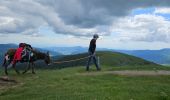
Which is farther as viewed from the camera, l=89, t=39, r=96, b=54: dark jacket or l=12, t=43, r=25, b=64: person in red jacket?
l=89, t=39, r=96, b=54: dark jacket

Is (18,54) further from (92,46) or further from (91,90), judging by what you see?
(91,90)

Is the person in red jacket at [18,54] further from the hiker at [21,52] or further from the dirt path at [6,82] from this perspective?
the dirt path at [6,82]

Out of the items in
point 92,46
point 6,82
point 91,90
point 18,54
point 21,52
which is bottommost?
point 6,82

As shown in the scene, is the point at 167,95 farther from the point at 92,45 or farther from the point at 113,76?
the point at 92,45

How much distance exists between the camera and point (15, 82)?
32.1 metres

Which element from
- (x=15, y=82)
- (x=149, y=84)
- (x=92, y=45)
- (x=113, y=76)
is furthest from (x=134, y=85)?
(x=92, y=45)

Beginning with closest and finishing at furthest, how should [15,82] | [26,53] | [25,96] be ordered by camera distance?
[25,96] < [15,82] < [26,53]

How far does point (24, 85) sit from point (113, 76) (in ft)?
26.7

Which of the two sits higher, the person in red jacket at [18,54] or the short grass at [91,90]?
the person in red jacket at [18,54]

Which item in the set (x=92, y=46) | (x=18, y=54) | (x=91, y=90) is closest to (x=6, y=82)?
(x=18, y=54)

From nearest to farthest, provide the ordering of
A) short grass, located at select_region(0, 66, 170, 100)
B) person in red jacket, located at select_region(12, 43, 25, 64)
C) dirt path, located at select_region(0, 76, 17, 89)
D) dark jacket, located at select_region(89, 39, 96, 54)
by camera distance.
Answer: short grass, located at select_region(0, 66, 170, 100) → dirt path, located at select_region(0, 76, 17, 89) → person in red jacket, located at select_region(12, 43, 25, 64) → dark jacket, located at select_region(89, 39, 96, 54)

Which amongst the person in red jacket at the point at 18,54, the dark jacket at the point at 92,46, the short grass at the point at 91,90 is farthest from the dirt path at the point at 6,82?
the dark jacket at the point at 92,46

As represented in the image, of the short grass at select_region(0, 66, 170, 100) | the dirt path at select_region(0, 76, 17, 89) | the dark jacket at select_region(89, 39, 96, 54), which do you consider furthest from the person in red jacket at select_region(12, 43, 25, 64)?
the dark jacket at select_region(89, 39, 96, 54)

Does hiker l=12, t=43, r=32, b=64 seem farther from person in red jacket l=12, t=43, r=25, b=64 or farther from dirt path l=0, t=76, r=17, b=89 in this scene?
dirt path l=0, t=76, r=17, b=89
